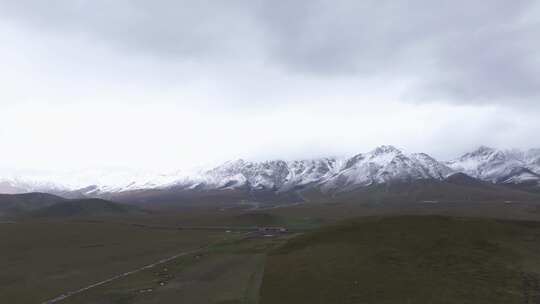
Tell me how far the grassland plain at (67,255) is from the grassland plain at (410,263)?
A: 26.0 m

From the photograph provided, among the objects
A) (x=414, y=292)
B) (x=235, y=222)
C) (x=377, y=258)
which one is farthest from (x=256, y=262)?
(x=235, y=222)

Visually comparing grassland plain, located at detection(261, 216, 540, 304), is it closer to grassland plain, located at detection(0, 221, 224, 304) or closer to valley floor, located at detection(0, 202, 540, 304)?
valley floor, located at detection(0, 202, 540, 304)

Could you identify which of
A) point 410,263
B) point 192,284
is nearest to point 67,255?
point 192,284

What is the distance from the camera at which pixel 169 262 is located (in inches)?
2785

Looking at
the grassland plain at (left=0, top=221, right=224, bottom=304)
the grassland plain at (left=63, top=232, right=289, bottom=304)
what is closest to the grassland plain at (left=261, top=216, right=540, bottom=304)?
the grassland plain at (left=63, top=232, right=289, bottom=304)

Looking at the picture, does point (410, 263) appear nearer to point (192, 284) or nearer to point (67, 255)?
point (192, 284)

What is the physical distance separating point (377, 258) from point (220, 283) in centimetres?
2090

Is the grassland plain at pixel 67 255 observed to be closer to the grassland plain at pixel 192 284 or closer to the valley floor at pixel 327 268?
the valley floor at pixel 327 268

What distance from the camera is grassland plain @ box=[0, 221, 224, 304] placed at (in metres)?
54.9

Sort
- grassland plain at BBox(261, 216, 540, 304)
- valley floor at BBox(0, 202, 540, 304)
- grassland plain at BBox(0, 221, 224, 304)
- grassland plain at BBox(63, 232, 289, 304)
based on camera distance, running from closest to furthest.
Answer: grassland plain at BBox(261, 216, 540, 304), valley floor at BBox(0, 202, 540, 304), grassland plain at BBox(63, 232, 289, 304), grassland plain at BBox(0, 221, 224, 304)

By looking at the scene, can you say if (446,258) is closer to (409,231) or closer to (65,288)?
(409,231)

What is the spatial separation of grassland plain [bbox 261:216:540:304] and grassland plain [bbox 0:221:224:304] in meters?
26.0

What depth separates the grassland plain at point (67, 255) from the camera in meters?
54.9

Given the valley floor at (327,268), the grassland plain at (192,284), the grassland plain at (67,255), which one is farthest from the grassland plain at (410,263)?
the grassland plain at (67,255)
